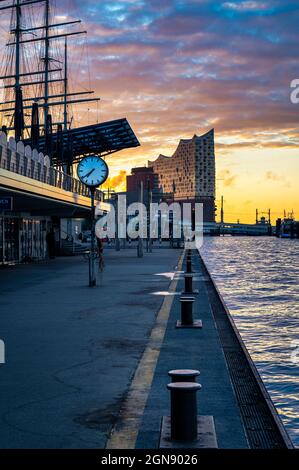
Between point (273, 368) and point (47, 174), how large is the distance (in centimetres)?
2415

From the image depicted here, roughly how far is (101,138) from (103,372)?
51453 millimetres

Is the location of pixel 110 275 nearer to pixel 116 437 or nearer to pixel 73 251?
pixel 116 437

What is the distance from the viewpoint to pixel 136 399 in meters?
7.70

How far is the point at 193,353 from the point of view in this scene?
10.6m

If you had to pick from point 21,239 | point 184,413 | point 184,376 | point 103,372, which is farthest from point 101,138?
point 184,413

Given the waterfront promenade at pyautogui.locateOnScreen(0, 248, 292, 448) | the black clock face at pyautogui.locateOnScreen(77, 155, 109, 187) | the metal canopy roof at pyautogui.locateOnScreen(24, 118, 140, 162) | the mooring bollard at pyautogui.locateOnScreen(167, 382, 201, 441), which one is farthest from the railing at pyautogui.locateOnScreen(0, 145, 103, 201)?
the mooring bollard at pyautogui.locateOnScreen(167, 382, 201, 441)

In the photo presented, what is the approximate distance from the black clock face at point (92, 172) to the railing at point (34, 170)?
4.00 metres

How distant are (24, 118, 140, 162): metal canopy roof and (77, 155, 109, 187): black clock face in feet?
103

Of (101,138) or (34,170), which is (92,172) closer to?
(34,170)

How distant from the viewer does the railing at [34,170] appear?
87.8 ft

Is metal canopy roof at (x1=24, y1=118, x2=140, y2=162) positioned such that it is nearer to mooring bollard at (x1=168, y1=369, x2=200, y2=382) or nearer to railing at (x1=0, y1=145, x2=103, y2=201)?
railing at (x1=0, y1=145, x2=103, y2=201)

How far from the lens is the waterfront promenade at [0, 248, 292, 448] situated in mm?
6434

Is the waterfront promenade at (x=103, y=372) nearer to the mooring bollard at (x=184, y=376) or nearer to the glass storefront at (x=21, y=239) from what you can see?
the mooring bollard at (x=184, y=376)
